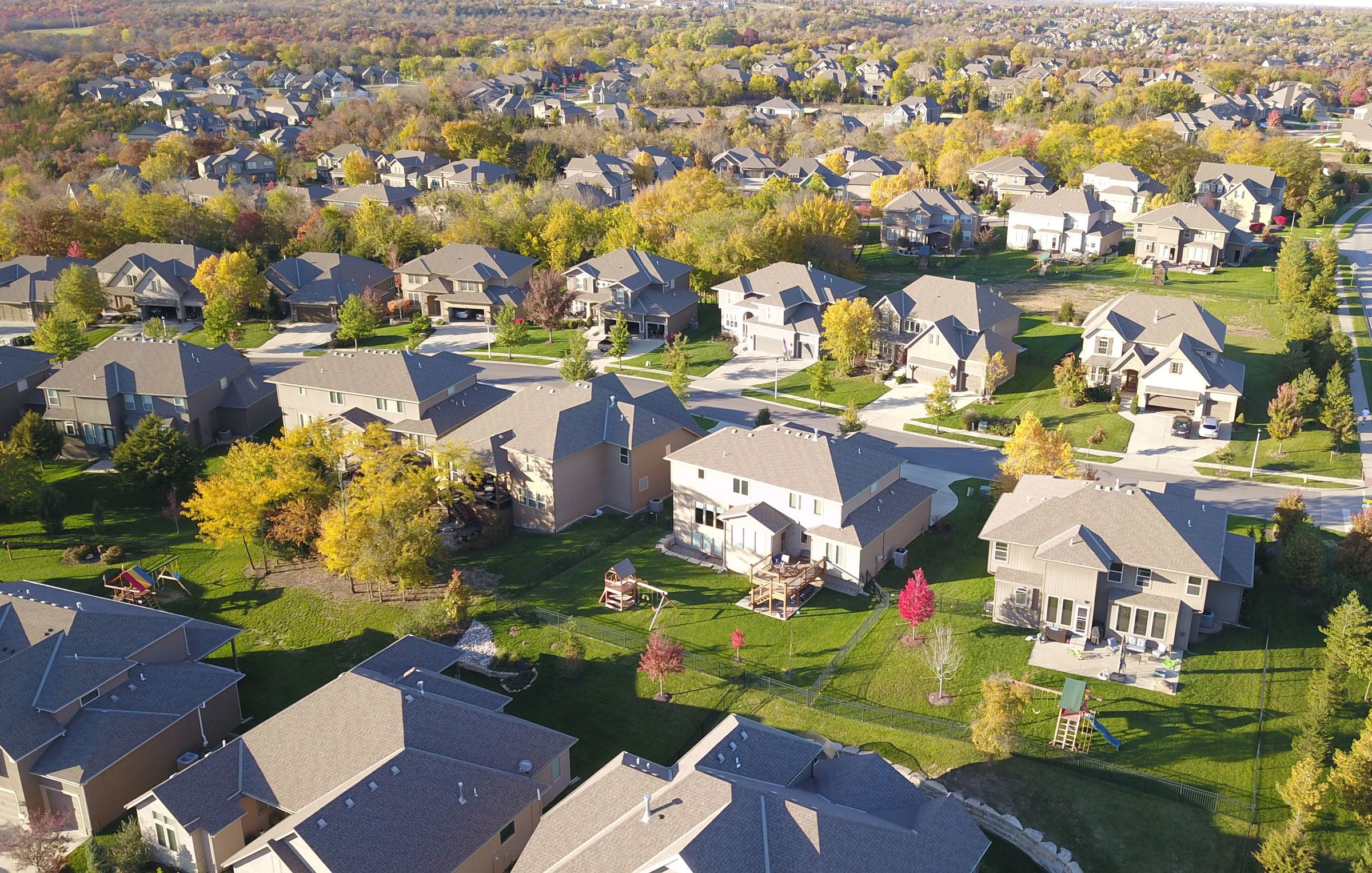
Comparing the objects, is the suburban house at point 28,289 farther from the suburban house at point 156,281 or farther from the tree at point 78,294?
the suburban house at point 156,281

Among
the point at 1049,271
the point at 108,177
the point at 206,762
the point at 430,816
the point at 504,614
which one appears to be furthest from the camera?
the point at 108,177

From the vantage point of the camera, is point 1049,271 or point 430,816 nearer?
point 430,816

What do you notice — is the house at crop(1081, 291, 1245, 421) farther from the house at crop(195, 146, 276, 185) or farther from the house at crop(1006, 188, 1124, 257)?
the house at crop(195, 146, 276, 185)

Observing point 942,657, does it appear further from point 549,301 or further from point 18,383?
point 18,383

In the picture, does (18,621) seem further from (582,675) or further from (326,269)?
(326,269)

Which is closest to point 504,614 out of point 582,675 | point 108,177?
point 582,675

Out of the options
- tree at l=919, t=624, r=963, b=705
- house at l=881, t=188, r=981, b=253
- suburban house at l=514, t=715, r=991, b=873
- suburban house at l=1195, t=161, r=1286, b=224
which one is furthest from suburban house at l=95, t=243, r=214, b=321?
suburban house at l=1195, t=161, r=1286, b=224

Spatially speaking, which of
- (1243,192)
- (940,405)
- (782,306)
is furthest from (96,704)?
(1243,192)
